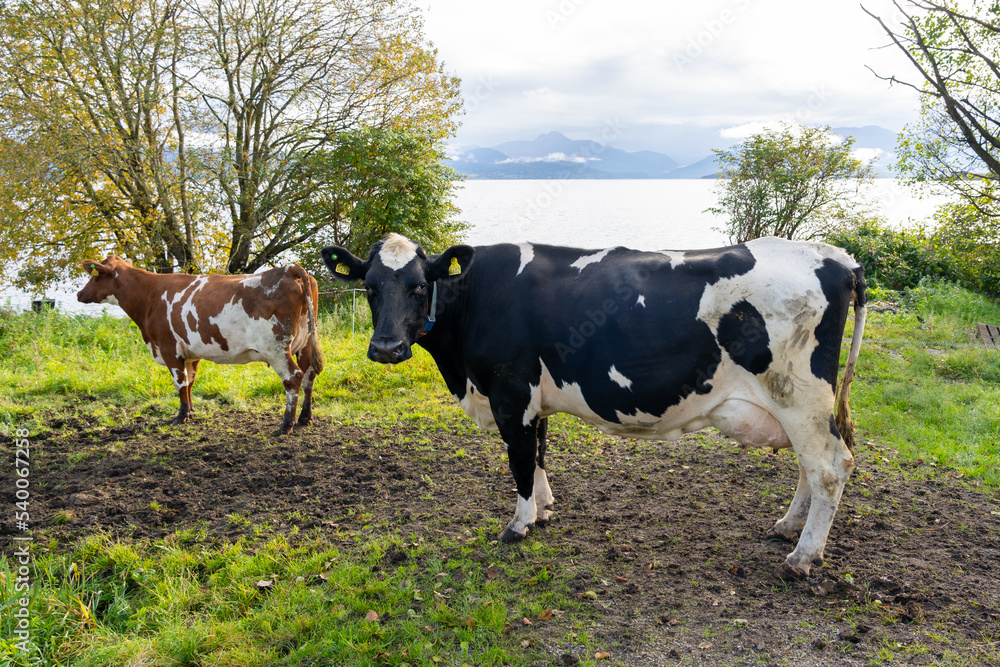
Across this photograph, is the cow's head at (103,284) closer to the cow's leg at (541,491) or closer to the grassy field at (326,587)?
the grassy field at (326,587)

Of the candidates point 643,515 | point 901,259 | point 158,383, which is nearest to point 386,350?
point 643,515

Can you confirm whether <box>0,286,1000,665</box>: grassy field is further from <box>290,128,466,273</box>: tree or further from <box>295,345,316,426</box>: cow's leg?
<box>290,128,466,273</box>: tree

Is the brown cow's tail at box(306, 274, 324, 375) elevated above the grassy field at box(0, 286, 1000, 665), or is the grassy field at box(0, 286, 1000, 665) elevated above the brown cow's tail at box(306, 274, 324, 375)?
the brown cow's tail at box(306, 274, 324, 375)

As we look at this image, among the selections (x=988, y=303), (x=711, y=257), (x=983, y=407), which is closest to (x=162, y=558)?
(x=711, y=257)

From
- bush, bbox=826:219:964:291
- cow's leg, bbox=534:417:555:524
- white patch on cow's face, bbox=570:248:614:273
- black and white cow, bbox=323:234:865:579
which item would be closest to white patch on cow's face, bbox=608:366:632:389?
black and white cow, bbox=323:234:865:579

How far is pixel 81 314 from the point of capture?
13078 millimetres

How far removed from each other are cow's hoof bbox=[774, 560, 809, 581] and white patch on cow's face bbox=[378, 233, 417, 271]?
352 centimetres

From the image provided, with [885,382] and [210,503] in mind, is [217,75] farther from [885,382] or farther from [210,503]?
[885,382]

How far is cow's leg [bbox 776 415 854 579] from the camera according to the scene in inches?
161

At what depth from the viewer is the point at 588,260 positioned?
15.5 ft

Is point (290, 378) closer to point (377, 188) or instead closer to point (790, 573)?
point (790, 573)

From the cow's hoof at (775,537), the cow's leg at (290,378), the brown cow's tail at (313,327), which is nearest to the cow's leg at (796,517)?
the cow's hoof at (775,537)

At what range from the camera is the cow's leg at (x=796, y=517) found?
474 cm

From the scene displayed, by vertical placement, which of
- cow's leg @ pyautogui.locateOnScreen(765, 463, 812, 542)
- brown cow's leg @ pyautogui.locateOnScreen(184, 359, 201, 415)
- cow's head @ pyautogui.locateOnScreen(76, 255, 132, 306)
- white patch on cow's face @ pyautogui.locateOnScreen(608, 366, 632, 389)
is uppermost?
cow's head @ pyautogui.locateOnScreen(76, 255, 132, 306)
